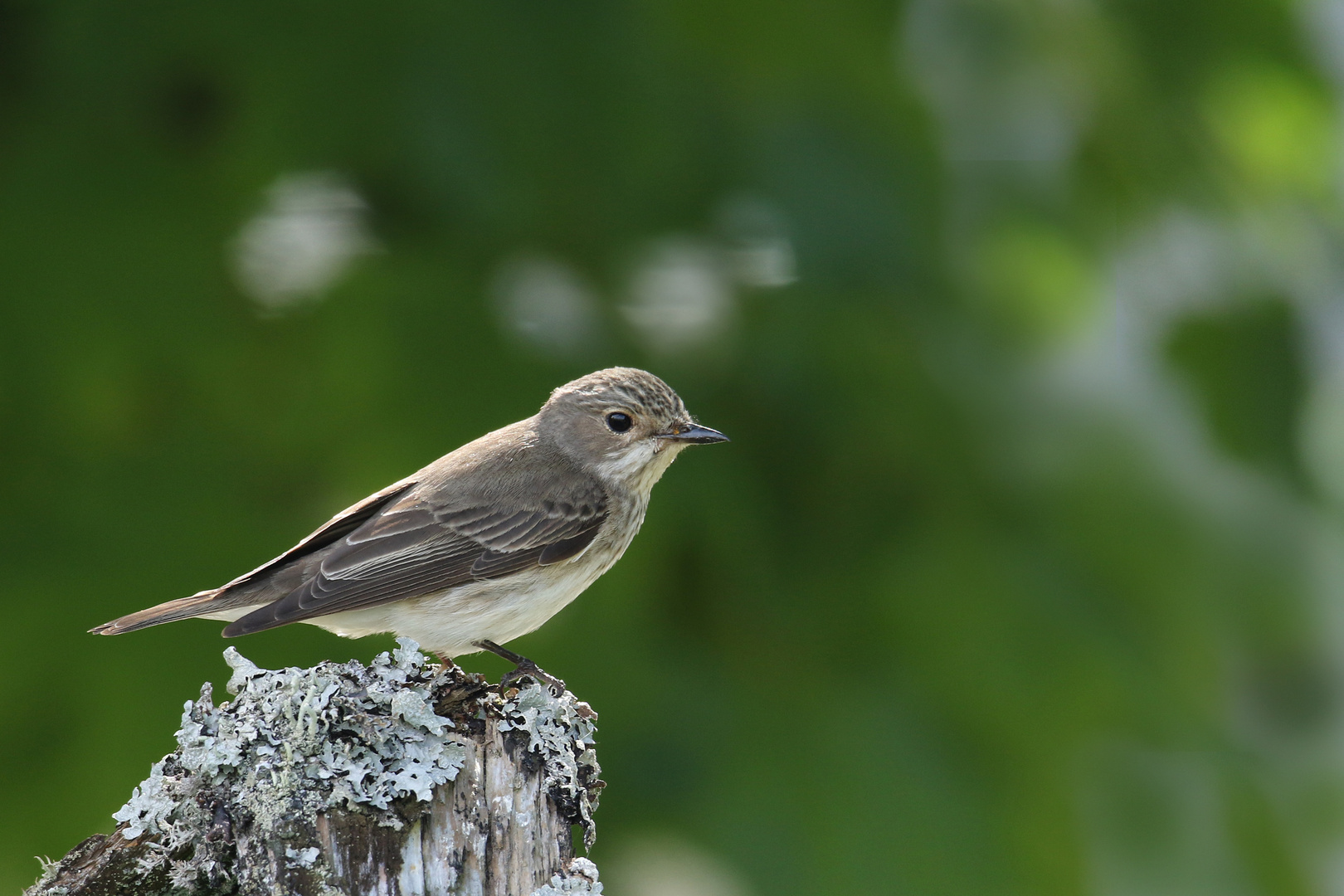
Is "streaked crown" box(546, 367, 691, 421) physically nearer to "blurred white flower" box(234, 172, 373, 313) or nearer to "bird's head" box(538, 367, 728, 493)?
"bird's head" box(538, 367, 728, 493)

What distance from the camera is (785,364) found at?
15.9ft

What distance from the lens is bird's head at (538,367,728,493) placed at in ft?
15.4

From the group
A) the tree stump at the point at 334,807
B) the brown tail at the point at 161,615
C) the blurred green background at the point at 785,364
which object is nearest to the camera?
the tree stump at the point at 334,807

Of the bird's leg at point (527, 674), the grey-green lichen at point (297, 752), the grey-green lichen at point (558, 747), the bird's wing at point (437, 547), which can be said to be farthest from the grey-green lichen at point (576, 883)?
the bird's wing at point (437, 547)

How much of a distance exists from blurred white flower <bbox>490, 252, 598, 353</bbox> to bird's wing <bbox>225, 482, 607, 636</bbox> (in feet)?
2.22

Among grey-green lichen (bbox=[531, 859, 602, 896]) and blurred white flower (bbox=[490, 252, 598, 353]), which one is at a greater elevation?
blurred white flower (bbox=[490, 252, 598, 353])

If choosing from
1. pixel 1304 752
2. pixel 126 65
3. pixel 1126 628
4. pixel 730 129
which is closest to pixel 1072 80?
pixel 730 129

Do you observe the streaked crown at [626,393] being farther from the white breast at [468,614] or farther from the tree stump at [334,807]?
the tree stump at [334,807]

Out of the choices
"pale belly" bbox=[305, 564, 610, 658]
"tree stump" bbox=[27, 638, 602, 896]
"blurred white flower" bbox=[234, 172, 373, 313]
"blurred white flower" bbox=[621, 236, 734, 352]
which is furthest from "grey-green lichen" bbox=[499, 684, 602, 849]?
"blurred white flower" bbox=[234, 172, 373, 313]

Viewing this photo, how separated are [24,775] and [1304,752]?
5.00 m

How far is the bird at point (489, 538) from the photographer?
397 centimetres

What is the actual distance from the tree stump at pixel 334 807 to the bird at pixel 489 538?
31.4 inches

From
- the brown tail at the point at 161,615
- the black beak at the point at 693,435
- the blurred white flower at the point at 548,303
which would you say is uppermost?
the blurred white flower at the point at 548,303

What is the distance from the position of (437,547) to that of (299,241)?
141 centimetres
